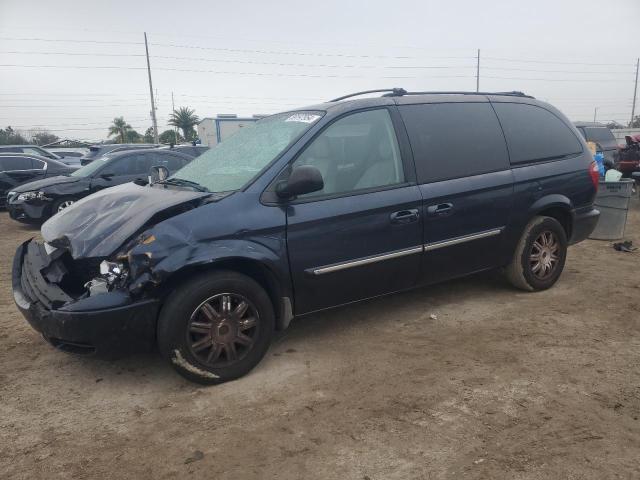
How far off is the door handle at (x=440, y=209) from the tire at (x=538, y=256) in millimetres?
1058

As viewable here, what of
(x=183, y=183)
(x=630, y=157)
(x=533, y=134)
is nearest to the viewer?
(x=183, y=183)

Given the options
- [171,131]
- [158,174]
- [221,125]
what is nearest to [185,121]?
[171,131]

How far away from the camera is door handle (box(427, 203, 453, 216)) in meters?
3.75

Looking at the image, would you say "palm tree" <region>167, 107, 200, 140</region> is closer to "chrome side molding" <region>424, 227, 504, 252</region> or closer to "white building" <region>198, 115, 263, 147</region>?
"white building" <region>198, 115, 263, 147</region>

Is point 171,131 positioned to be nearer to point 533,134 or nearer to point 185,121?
point 185,121

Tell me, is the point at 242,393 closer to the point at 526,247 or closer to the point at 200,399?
the point at 200,399

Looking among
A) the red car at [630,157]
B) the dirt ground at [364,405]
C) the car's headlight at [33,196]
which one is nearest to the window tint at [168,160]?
the car's headlight at [33,196]

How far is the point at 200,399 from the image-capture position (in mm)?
2955

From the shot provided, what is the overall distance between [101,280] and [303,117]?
1873 mm

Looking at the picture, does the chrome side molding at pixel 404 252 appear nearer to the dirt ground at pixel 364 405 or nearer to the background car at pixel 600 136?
the dirt ground at pixel 364 405

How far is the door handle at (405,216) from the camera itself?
3.58 metres

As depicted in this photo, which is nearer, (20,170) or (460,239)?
(460,239)

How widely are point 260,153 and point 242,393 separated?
1.70 meters

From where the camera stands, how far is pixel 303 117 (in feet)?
12.2
